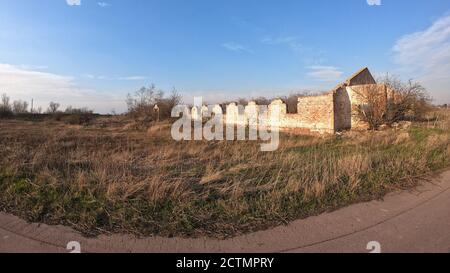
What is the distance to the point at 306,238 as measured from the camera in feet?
11.1

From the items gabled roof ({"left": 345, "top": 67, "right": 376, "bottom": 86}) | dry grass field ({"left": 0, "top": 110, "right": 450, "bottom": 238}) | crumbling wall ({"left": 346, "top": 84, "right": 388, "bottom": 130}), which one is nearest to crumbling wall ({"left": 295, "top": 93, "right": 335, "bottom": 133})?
crumbling wall ({"left": 346, "top": 84, "right": 388, "bottom": 130})

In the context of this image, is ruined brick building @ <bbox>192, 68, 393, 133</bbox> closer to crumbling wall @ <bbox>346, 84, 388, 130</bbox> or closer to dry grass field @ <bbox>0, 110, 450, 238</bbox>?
crumbling wall @ <bbox>346, 84, 388, 130</bbox>

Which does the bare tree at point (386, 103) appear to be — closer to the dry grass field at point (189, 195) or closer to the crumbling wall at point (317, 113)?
the crumbling wall at point (317, 113)

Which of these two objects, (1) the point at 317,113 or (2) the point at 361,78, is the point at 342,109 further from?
(2) the point at 361,78

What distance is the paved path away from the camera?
3.18m

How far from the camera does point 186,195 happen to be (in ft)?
15.5

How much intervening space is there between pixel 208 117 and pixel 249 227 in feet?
118

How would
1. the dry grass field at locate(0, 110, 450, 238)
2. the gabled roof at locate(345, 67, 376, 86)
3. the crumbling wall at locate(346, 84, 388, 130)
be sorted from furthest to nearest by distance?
1. the gabled roof at locate(345, 67, 376, 86)
2. the crumbling wall at locate(346, 84, 388, 130)
3. the dry grass field at locate(0, 110, 450, 238)

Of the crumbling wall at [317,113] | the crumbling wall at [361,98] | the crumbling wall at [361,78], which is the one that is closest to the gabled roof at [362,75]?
the crumbling wall at [361,78]

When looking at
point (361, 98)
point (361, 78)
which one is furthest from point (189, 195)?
point (361, 78)

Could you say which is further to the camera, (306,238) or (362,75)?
(362,75)

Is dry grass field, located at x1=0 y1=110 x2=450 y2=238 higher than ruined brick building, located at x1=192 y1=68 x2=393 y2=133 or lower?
lower
